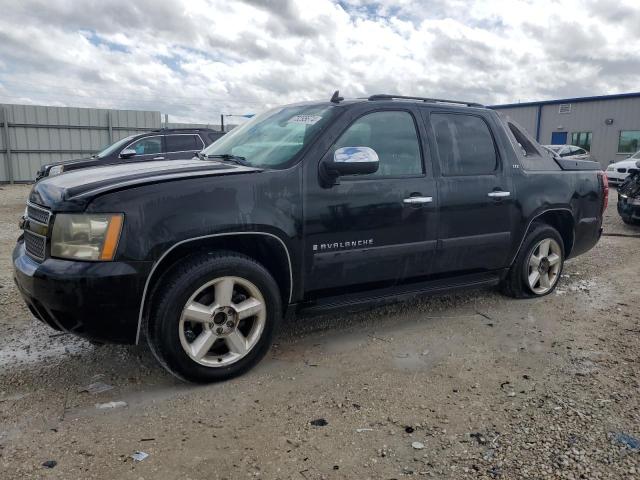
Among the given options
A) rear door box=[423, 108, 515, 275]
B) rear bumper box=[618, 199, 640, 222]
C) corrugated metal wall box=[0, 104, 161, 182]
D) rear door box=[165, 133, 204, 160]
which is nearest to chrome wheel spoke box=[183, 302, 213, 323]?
rear door box=[423, 108, 515, 275]

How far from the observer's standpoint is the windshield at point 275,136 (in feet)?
11.1

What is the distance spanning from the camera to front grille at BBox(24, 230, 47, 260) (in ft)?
9.29

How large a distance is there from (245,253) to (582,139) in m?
33.9

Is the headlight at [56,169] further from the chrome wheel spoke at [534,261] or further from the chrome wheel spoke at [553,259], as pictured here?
the chrome wheel spoke at [553,259]

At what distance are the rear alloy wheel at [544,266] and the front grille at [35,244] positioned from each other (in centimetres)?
396

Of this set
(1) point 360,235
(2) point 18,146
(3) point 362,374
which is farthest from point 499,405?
(2) point 18,146

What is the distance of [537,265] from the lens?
4.80 metres

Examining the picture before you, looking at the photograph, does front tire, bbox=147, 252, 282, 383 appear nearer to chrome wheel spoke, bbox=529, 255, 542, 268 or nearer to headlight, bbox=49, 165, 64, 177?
chrome wheel spoke, bbox=529, 255, 542, 268

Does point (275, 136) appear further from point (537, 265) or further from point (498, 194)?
point (537, 265)

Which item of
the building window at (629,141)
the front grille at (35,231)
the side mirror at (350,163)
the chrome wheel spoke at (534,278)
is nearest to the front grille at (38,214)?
the front grille at (35,231)

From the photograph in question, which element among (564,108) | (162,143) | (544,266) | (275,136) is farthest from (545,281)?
(564,108)

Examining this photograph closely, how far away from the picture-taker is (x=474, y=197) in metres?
4.02

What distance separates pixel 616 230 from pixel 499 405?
24.1 feet

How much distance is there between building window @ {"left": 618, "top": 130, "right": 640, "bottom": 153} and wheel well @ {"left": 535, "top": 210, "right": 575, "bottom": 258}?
28.6m
